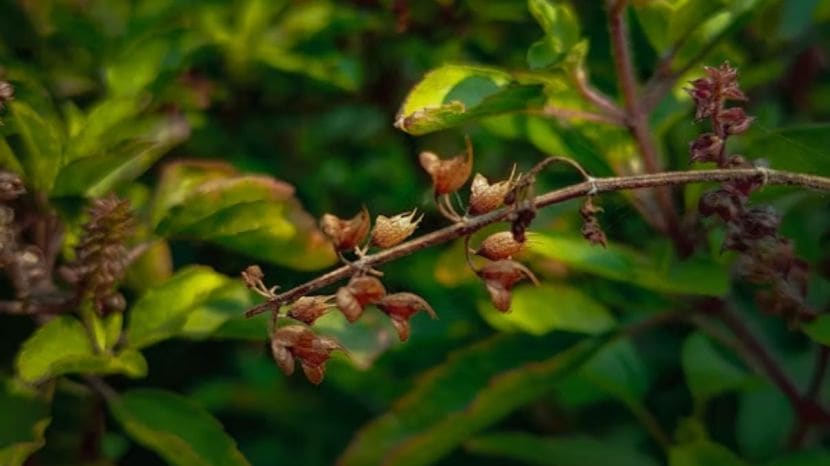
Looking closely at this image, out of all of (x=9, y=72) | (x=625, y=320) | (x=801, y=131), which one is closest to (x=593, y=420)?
(x=625, y=320)

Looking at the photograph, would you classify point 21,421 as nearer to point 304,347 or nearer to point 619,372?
point 304,347

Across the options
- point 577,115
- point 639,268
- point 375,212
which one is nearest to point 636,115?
point 577,115

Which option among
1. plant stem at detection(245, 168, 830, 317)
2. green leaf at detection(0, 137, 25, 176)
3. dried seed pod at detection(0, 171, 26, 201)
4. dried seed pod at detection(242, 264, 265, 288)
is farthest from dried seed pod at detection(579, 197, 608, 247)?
green leaf at detection(0, 137, 25, 176)

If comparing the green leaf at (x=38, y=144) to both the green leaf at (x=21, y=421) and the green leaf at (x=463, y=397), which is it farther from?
the green leaf at (x=463, y=397)

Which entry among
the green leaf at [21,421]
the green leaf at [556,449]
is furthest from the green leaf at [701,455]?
the green leaf at [21,421]

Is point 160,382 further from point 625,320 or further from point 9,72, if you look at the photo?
point 625,320

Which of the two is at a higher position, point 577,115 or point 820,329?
point 577,115
